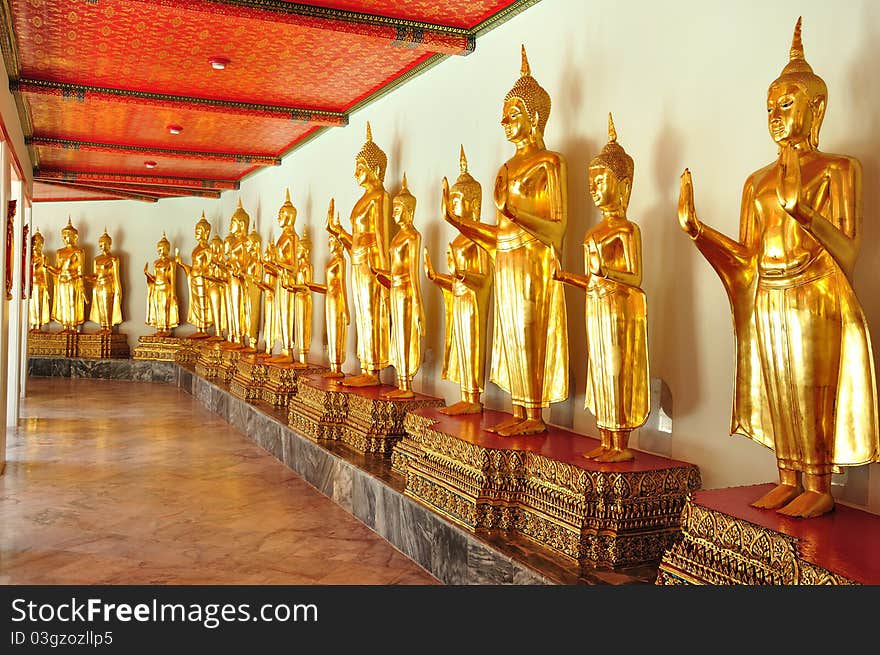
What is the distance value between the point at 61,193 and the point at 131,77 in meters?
8.91

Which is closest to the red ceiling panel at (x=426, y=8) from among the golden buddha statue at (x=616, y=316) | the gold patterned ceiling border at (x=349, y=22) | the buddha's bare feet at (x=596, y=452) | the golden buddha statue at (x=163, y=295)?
the gold patterned ceiling border at (x=349, y=22)

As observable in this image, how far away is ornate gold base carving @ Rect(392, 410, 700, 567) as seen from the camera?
3.23m

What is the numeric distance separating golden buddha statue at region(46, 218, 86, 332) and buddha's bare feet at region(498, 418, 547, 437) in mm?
12861

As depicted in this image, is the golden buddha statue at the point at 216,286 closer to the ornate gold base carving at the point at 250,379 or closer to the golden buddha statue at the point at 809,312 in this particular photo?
the ornate gold base carving at the point at 250,379

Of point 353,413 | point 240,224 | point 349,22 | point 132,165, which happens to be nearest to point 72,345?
point 132,165

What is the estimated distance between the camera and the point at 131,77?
7055mm

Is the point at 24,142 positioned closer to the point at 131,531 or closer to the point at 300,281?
the point at 300,281

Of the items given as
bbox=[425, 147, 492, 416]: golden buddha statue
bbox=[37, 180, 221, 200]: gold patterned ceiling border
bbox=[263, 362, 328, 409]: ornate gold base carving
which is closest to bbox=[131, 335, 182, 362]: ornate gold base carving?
bbox=[37, 180, 221, 200]: gold patterned ceiling border

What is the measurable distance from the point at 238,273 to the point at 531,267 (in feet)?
24.1

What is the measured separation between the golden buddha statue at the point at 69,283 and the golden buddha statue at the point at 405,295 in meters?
11.0

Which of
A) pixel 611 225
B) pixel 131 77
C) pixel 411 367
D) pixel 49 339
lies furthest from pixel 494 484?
pixel 49 339

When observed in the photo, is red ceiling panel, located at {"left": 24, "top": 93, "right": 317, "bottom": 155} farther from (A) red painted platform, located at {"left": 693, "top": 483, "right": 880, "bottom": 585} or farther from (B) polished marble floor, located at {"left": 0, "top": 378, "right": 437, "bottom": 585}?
(A) red painted platform, located at {"left": 693, "top": 483, "right": 880, "bottom": 585}

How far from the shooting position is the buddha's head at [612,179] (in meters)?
3.59

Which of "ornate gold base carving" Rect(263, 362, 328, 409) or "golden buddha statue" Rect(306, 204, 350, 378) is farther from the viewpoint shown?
"ornate gold base carving" Rect(263, 362, 328, 409)
